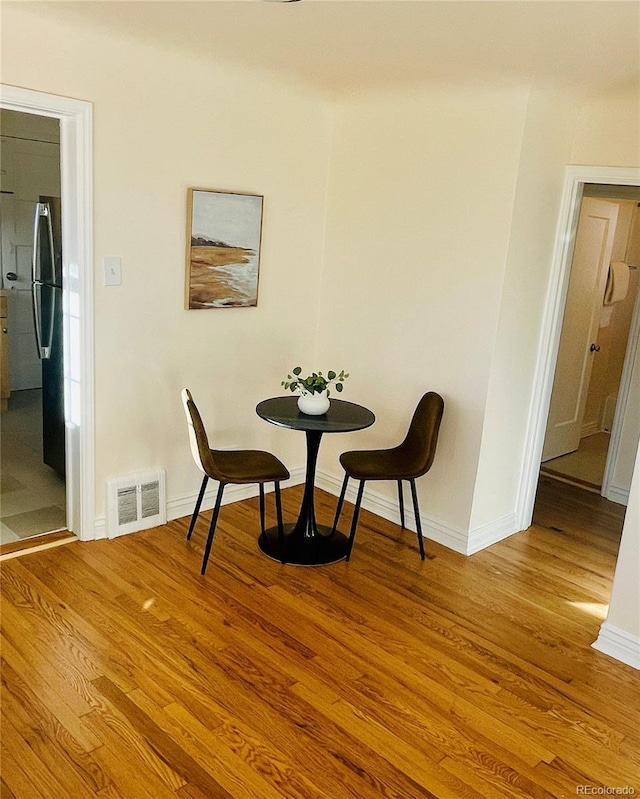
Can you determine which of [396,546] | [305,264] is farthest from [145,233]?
[396,546]

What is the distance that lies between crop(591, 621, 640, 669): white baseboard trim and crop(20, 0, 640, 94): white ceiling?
2.30 m

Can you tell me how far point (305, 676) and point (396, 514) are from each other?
154cm

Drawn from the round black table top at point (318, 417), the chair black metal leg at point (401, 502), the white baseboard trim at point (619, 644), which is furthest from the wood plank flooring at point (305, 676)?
the round black table top at point (318, 417)

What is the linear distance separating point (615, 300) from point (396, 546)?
3040mm

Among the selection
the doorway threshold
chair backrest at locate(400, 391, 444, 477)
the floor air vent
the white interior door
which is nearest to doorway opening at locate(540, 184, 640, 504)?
the white interior door

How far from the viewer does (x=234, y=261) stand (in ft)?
12.4

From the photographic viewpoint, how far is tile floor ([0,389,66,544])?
11.8 ft

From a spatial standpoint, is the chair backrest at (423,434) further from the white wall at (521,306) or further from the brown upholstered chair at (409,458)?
the white wall at (521,306)

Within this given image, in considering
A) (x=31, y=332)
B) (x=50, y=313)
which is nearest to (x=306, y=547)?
(x=50, y=313)

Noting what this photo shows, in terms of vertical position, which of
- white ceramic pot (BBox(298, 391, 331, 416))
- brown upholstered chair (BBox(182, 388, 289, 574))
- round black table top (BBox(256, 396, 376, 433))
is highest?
white ceramic pot (BBox(298, 391, 331, 416))

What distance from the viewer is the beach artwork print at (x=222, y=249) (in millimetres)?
3561

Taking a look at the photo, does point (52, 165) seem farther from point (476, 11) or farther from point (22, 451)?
point (476, 11)

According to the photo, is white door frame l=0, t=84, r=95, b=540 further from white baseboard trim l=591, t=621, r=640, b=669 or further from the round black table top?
white baseboard trim l=591, t=621, r=640, b=669

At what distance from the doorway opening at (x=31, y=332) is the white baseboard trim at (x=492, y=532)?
2161 millimetres
